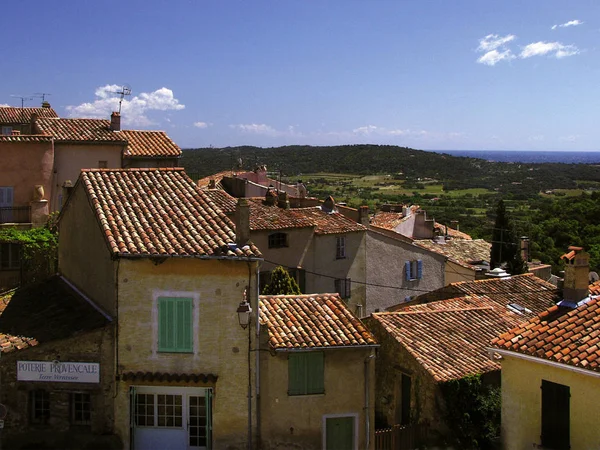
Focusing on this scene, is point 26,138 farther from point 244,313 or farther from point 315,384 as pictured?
point 315,384

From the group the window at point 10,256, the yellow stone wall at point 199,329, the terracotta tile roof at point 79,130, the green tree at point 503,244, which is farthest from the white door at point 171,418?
the green tree at point 503,244

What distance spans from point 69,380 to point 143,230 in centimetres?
397

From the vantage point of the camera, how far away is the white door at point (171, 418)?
17.2 meters

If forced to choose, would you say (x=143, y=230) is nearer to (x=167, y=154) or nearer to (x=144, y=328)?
(x=144, y=328)

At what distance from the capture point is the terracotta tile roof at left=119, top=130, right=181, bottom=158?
33438mm

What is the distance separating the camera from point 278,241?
111 ft

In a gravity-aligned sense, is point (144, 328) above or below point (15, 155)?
below

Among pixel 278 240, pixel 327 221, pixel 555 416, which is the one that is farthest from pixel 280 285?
pixel 555 416

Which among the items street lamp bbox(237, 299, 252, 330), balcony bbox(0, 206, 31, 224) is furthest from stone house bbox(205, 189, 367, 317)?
street lamp bbox(237, 299, 252, 330)

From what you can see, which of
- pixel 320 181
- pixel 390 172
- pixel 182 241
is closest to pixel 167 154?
pixel 182 241

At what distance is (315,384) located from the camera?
1795 cm

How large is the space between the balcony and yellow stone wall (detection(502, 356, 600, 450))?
20.5 meters

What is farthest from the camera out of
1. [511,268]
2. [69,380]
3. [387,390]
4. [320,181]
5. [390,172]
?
[390,172]

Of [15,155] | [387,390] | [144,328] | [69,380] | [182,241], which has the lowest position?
[387,390]
